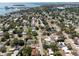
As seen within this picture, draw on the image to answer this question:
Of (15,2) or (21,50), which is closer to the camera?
(21,50)

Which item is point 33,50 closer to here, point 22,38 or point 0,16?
point 22,38

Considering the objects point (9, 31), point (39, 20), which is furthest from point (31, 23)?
point (9, 31)

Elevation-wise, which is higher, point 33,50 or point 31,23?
point 31,23

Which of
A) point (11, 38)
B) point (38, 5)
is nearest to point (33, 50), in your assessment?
point (11, 38)

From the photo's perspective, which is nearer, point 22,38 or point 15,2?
point 22,38

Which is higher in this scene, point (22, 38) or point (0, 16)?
point (0, 16)

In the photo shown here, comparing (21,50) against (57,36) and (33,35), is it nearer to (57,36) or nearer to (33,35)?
(33,35)

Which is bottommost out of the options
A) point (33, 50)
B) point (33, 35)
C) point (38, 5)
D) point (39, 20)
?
point (33, 50)

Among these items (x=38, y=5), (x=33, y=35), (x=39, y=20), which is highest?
(x=38, y=5)
